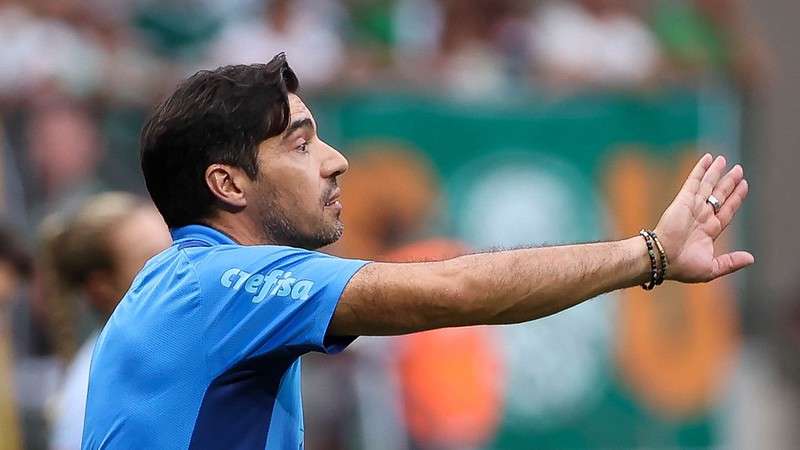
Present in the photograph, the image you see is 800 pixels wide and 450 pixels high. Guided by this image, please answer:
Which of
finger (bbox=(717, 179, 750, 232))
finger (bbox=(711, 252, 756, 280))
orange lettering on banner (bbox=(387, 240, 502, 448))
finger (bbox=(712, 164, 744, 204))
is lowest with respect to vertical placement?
orange lettering on banner (bbox=(387, 240, 502, 448))

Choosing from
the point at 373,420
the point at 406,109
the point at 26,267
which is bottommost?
the point at 373,420

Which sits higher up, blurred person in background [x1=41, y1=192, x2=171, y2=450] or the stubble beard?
the stubble beard

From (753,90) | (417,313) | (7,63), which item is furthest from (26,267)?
(753,90)

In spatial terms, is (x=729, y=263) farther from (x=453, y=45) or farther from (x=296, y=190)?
(x=453, y=45)

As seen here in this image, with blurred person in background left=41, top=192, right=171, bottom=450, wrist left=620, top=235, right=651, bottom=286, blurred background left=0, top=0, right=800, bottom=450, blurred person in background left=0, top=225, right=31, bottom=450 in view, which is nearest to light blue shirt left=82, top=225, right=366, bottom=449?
wrist left=620, top=235, right=651, bottom=286

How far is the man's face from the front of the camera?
427 centimetres

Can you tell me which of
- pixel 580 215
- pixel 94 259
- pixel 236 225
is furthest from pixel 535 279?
pixel 580 215

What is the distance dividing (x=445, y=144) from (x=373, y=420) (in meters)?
1.82

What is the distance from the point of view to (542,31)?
12.0m

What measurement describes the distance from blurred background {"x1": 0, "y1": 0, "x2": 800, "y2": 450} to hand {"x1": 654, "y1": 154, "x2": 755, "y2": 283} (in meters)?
5.72

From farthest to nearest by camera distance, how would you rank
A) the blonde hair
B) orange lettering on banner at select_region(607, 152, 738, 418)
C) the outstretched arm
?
orange lettering on banner at select_region(607, 152, 738, 418) → the blonde hair → the outstretched arm

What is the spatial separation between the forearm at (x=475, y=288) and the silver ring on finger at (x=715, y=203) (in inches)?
10.9

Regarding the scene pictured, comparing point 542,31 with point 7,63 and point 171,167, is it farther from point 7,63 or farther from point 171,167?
point 171,167

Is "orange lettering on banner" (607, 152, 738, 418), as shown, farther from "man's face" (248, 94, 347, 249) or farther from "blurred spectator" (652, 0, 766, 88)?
"man's face" (248, 94, 347, 249)
